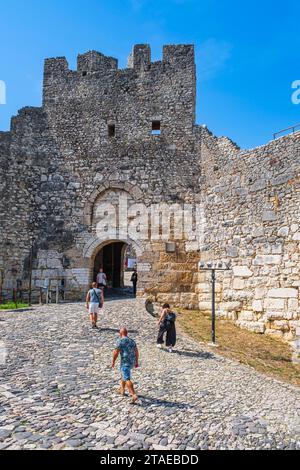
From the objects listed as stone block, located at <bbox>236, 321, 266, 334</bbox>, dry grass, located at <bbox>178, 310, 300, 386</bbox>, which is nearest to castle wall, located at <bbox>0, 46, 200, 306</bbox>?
dry grass, located at <bbox>178, 310, 300, 386</bbox>

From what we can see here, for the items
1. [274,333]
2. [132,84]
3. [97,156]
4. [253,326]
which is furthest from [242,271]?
[132,84]

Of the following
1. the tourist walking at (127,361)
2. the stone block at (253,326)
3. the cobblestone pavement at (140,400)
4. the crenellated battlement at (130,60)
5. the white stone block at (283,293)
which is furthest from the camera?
the crenellated battlement at (130,60)

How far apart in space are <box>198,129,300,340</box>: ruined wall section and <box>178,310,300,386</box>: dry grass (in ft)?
1.57

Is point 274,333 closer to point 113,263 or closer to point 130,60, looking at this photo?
point 113,263

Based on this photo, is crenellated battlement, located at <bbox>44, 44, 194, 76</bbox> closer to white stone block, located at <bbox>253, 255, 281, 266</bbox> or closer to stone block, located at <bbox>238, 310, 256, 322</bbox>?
white stone block, located at <bbox>253, 255, 281, 266</bbox>

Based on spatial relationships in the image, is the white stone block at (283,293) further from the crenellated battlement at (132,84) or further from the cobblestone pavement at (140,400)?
the crenellated battlement at (132,84)

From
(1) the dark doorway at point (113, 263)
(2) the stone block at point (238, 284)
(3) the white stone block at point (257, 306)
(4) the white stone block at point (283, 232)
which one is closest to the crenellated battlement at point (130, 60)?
(4) the white stone block at point (283, 232)

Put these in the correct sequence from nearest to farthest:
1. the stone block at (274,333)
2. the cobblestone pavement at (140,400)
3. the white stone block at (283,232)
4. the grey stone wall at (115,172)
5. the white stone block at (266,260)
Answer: the cobblestone pavement at (140,400) < the stone block at (274,333) < the white stone block at (283,232) < the white stone block at (266,260) < the grey stone wall at (115,172)

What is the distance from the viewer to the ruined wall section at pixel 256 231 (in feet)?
35.0

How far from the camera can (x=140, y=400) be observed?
5559mm

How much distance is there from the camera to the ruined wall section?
1068 cm

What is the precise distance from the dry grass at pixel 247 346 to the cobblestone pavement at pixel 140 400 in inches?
27.9

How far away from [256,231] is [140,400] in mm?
7498
